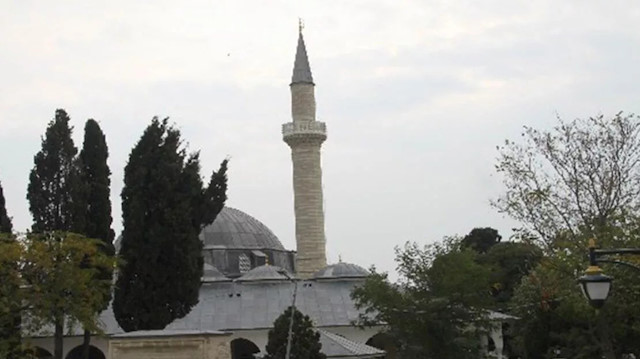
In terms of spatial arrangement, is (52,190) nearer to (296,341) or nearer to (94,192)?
(94,192)

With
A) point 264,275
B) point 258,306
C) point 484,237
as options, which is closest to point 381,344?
point 258,306

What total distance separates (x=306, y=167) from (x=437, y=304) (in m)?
16.7

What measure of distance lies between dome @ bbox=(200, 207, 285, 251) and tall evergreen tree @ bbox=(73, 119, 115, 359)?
20101 millimetres

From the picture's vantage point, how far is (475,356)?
110 ft

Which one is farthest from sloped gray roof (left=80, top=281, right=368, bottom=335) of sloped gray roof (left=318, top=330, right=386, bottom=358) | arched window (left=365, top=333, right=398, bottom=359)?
sloped gray roof (left=318, top=330, right=386, bottom=358)

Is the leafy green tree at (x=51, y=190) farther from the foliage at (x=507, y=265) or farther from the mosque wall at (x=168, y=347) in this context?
the foliage at (x=507, y=265)

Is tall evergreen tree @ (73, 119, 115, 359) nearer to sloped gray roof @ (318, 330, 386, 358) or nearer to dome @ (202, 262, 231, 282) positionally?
sloped gray roof @ (318, 330, 386, 358)

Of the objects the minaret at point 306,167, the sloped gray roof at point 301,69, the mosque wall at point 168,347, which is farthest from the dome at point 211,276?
the mosque wall at point 168,347

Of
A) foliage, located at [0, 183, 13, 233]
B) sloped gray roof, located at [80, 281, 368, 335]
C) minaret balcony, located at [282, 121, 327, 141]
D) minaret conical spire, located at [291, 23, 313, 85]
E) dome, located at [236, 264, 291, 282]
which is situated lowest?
sloped gray roof, located at [80, 281, 368, 335]

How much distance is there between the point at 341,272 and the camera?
150ft

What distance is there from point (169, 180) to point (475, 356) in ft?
40.8

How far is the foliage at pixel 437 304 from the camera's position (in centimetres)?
3325

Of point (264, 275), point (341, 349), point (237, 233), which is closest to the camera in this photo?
point (341, 349)

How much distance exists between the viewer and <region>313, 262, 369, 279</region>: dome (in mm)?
45438
